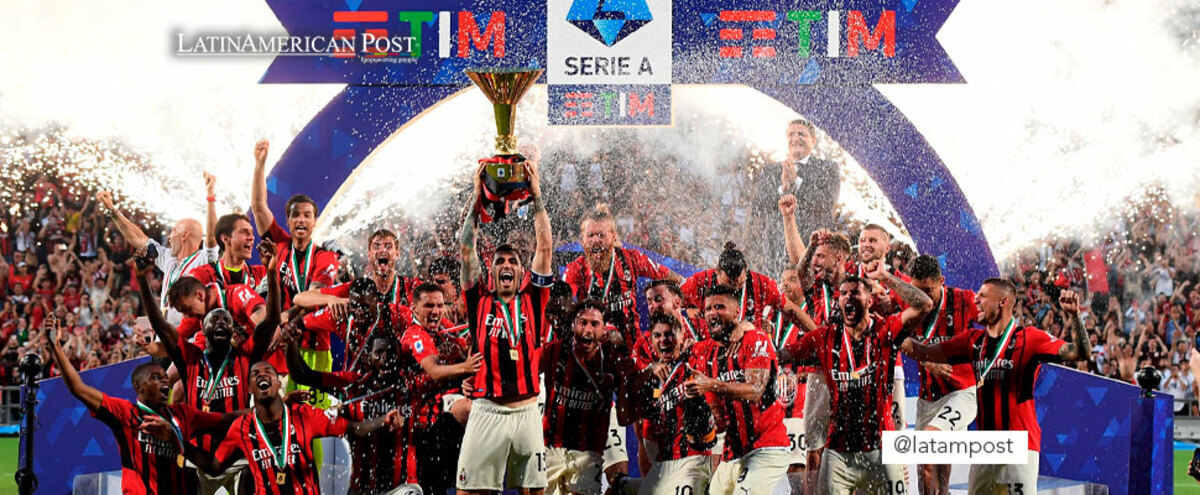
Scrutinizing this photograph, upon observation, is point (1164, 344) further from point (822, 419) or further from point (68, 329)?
point (68, 329)

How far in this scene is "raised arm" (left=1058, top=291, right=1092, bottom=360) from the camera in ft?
23.8

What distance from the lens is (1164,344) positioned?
9273mm

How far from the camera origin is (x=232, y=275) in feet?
25.8

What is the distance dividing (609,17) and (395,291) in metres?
1.90

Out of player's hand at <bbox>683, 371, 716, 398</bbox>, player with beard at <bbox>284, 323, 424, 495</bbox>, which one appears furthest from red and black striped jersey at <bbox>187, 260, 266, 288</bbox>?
player's hand at <bbox>683, 371, 716, 398</bbox>

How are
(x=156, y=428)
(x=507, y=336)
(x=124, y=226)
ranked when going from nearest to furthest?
(x=156, y=428) → (x=507, y=336) → (x=124, y=226)

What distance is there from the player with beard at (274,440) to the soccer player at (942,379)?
3.12 meters

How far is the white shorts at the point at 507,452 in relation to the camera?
701cm

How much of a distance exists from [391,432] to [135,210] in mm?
2198

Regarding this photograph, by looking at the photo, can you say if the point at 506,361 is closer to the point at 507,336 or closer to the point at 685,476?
the point at 507,336

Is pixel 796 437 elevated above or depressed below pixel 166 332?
below

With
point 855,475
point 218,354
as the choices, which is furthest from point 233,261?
point 855,475

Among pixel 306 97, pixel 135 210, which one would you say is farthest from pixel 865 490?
pixel 135 210

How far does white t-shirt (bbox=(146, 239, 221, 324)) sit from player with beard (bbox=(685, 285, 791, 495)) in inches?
109
